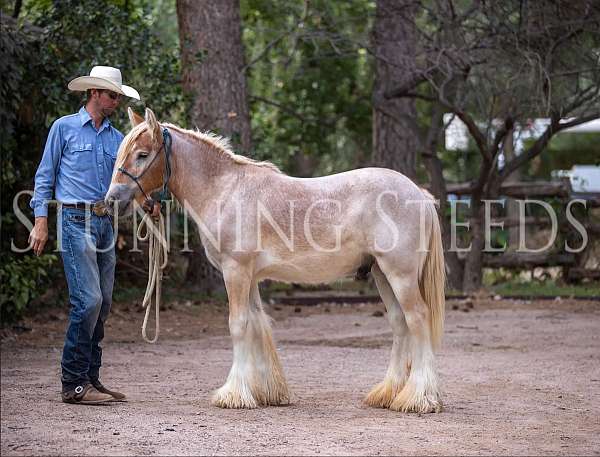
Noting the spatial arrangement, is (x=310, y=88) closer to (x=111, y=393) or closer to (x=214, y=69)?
(x=214, y=69)

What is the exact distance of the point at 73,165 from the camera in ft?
20.4

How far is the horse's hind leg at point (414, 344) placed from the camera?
20.1 ft

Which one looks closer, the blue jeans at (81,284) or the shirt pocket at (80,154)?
the blue jeans at (81,284)

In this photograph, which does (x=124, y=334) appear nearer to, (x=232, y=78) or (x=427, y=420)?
(x=232, y=78)

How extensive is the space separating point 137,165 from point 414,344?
89.2 inches

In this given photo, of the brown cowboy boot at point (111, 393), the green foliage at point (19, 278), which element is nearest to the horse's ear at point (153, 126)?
the brown cowboy boot at point (111, 393)

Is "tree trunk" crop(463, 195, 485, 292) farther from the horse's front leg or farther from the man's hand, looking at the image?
Result: the man's hand

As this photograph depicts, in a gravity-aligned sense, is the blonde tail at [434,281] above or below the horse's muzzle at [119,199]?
below

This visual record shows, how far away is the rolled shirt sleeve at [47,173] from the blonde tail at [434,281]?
2.62 m

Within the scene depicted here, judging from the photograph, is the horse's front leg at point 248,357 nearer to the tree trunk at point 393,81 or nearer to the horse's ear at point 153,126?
the horse's ear at point 153,126

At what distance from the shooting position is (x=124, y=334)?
10414 mm

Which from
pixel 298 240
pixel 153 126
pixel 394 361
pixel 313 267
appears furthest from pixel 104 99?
pixel 394 361

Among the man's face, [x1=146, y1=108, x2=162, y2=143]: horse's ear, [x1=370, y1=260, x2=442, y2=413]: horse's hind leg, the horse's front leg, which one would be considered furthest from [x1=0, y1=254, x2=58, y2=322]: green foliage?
[x1=370, y1=260, x2=442, y2=413]: horse's hind leg

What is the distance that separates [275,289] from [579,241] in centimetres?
511
